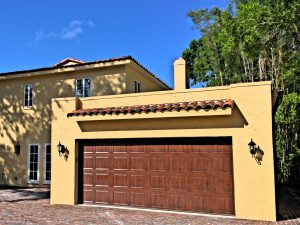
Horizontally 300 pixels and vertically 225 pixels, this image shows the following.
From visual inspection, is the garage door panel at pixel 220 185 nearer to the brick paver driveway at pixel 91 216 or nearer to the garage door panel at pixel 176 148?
the brick paver driveway at pixel 91 216

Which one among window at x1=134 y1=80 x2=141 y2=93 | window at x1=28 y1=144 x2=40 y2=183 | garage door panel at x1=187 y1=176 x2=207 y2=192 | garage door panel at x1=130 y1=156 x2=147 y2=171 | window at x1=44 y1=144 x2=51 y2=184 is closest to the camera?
garage door panel at x1=187 y1=176 x2=207 y2=192

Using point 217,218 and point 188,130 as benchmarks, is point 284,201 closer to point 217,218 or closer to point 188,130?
point 217,218

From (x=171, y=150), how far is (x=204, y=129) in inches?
58.4

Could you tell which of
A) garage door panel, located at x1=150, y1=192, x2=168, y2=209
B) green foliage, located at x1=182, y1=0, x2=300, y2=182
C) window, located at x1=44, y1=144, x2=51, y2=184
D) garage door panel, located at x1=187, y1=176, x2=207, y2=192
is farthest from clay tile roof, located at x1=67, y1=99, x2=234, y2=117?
green foliage, located at x1=182, y1=0, x2=300, y2=182

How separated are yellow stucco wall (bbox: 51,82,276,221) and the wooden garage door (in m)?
0.37

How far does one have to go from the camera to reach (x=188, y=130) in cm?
1070

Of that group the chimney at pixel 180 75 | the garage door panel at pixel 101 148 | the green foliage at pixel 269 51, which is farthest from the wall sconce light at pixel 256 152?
the green foliage at pixel 269 51

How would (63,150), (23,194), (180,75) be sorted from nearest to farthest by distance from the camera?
(63,150)
(180,75)
(23,194)

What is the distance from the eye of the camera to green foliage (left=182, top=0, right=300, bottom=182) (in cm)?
1845

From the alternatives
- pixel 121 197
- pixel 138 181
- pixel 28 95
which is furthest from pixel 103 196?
pixel 28 95

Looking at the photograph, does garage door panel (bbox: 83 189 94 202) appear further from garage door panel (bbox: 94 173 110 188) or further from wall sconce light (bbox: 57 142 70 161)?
wall sconce light (bbox: 57 142 70 161)

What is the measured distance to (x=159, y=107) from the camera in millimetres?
10938

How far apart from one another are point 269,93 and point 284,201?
18.7ft

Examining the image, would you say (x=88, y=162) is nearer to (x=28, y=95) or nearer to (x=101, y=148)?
(x=101, y=148)
